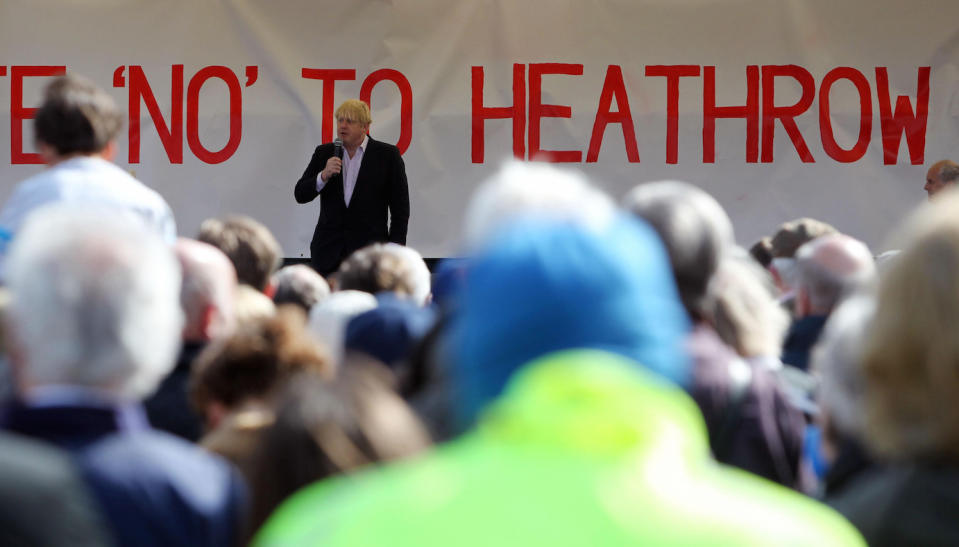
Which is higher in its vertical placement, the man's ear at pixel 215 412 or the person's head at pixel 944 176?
the person's head at pixel 944 176

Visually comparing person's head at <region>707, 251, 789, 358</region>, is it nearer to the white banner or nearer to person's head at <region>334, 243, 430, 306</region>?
person's head at <region>334, 243, 430, 306</region>

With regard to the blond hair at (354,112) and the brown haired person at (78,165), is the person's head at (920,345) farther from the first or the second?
the blond hair at (354,112)

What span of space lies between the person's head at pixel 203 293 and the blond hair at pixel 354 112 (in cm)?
402

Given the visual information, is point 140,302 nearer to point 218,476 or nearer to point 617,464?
point 218,476

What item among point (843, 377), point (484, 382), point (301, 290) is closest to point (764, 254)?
point (301, 290)

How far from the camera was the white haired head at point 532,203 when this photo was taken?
978mm

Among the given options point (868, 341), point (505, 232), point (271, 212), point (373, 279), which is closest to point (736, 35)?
point (271, 212)

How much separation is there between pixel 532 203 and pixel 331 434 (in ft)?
1.50

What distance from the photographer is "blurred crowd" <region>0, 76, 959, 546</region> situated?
87cm

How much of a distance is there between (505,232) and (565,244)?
0.17ft

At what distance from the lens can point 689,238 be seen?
2166 millimetres

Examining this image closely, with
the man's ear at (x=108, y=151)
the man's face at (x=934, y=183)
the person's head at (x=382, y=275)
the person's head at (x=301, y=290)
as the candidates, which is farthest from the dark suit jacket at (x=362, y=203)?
the person's head at (x=382, y=275)

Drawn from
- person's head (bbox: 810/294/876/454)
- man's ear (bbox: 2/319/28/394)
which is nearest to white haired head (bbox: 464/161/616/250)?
man's ear (bbox: 2/319/28/394)

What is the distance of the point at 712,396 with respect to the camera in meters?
2.07
